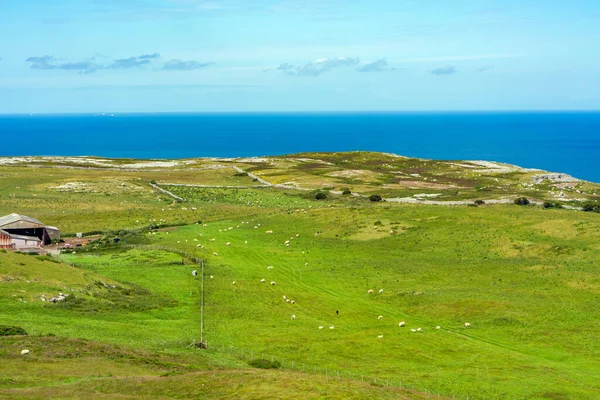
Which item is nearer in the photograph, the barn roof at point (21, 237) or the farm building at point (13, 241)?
the farm building at point (13, 241)

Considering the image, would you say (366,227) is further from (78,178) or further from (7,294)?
(78,178)

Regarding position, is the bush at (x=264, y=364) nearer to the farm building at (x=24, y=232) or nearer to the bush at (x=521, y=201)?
the farm building at (x=24, y=232)

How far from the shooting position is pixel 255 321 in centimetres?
5062

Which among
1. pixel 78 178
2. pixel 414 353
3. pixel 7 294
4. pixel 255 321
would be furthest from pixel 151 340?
pixel 78 178

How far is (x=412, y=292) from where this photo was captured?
189 feet

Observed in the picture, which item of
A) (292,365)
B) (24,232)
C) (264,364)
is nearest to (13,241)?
(24,232)

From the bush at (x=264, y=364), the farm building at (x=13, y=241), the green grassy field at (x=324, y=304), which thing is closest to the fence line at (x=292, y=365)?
the green grassy field at (x=324, y=304)

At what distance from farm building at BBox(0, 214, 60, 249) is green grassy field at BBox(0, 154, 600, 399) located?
17.6 ft

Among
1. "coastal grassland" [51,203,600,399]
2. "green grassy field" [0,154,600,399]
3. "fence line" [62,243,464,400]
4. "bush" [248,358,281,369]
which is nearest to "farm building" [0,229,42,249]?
"green grassy field" [0,154,600,399]

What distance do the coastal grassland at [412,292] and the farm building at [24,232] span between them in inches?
246

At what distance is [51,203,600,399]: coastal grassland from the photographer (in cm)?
4162

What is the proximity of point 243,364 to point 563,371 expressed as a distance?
1876 centimetres

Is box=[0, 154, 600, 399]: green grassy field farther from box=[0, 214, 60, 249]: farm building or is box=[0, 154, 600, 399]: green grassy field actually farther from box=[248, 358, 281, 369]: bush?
box=[0, 214, 60, 249]: farm building

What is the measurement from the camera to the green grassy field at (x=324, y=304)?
36.3m
